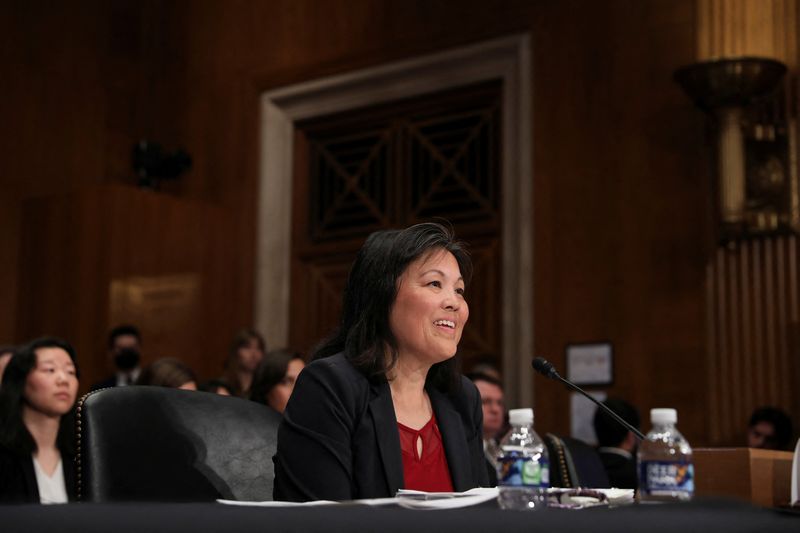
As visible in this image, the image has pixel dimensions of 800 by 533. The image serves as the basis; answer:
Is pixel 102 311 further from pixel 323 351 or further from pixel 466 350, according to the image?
pixel 323 351

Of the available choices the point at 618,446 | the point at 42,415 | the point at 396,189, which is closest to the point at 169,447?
the point at 42,415

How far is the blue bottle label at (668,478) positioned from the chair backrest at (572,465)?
1890mm

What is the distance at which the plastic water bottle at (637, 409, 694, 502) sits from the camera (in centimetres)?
169

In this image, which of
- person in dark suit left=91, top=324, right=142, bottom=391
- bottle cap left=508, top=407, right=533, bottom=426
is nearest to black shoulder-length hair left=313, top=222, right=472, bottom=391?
bottle cap left=508, top=407, right=533, bottom=426

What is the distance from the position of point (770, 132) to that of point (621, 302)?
1284mm

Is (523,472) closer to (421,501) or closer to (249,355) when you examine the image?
(421,501)

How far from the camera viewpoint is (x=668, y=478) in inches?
66.5

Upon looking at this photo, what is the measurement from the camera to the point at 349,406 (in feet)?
8.11

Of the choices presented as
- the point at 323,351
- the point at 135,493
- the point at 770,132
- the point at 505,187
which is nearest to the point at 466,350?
the point at 505,187

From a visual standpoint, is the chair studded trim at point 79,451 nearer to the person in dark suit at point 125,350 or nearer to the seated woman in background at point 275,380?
the seated woman in background at point 275,380

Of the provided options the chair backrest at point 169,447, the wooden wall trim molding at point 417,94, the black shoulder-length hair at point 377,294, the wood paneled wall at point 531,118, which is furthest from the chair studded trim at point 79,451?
the wooden wall trim molding at point 417,94

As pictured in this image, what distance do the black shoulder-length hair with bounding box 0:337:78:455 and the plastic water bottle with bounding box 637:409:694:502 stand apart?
302 centimetres

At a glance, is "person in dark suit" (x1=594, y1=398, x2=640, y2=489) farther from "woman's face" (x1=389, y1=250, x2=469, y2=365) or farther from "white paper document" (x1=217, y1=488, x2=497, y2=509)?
"white paper document" (x1=217, y1=488, x2=497, y2=509)

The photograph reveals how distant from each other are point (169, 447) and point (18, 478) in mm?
2060
